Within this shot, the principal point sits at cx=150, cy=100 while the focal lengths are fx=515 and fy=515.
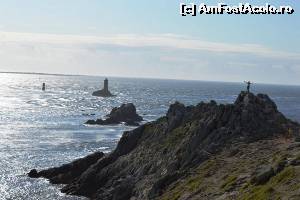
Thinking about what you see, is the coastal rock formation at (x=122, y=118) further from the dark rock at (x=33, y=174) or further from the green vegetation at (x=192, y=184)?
the green vegetation at (x=192, y=184)

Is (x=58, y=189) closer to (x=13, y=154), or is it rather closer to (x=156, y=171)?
(x=156, y=171)

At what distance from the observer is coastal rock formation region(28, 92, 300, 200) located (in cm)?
4223

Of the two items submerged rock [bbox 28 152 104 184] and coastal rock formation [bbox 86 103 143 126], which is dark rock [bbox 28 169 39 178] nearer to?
submerged rock [bbox 28 152 104 184]

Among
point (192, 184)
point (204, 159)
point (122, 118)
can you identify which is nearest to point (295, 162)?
point (192, 184)

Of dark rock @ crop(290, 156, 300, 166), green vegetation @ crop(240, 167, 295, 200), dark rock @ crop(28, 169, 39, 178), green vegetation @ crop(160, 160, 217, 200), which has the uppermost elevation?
dark rock @ crop(290, 156, 300, 166)

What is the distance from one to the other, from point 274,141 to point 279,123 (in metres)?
5.64

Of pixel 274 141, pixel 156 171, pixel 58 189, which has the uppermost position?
pixel 274 141

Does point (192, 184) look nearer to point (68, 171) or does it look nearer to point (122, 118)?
point (68, 171)

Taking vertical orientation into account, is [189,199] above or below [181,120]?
below

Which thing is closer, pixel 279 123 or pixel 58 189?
pixel 279 123

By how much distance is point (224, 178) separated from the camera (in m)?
46.1

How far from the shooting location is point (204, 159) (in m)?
52.9

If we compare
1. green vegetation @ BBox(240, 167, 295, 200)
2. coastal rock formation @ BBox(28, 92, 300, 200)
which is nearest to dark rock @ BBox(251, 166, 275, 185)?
coastal rock formation @ BBox(28, 92, 300, 200)

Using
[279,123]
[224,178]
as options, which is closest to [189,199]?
[224,178]
